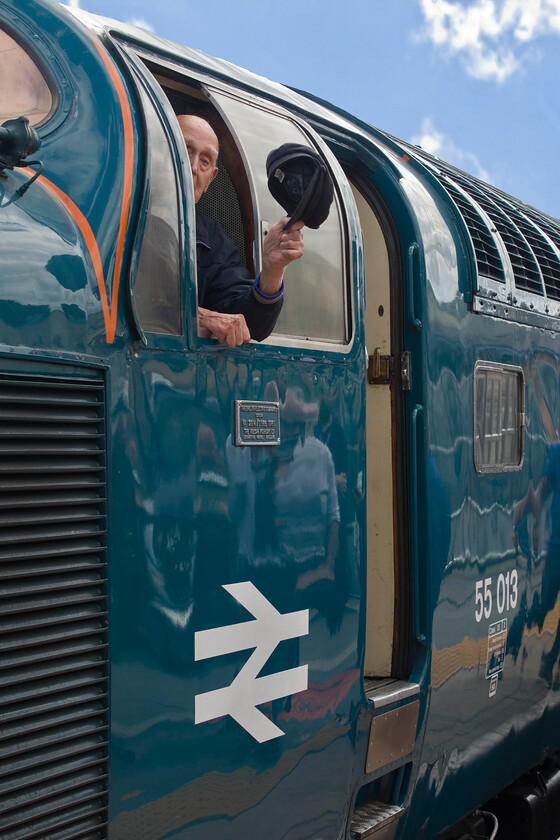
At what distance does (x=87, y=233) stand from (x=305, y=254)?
870 millimetres

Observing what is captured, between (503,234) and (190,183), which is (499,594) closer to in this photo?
(503,234)

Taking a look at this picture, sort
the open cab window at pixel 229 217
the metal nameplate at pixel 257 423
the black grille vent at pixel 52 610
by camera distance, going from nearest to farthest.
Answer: the black grille vent at pixel 52 610 < the open cab window at pixel 229 217 < the metal nameplate at pixel 257 423

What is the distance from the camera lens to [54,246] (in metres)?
1.89

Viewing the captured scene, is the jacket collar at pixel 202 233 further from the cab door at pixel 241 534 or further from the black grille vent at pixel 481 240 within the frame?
the black grille vent at pixel 481 240

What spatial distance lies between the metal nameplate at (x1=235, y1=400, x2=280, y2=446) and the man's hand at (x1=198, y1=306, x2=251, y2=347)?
17cm

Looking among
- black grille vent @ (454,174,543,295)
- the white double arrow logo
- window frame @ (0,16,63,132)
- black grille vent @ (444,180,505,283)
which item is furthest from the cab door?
black grille vent @ (454,174,543,295)

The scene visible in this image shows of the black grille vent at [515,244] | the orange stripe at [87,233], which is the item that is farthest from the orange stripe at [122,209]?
the black grille vent at [515,244]

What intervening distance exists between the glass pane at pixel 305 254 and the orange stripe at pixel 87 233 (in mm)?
649

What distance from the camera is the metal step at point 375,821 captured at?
9.44ft

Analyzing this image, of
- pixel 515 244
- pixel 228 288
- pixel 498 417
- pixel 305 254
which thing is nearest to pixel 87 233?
pixel 228 288

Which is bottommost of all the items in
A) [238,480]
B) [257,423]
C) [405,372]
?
[238,480]

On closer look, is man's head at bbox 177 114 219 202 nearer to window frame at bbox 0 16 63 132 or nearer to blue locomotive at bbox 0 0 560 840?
blue locomotive at bbox 0 0 560 840

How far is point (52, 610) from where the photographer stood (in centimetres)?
188

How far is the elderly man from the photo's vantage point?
93.9 inches
